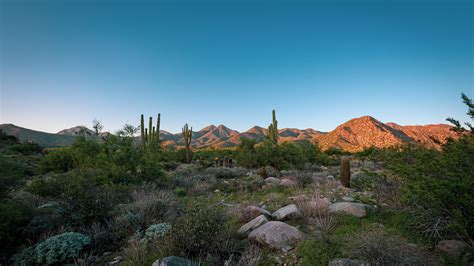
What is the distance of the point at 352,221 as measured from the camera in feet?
14.6

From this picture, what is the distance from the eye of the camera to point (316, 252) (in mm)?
3223

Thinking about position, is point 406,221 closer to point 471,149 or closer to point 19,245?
point 471,149

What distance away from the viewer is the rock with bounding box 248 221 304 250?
3.72m

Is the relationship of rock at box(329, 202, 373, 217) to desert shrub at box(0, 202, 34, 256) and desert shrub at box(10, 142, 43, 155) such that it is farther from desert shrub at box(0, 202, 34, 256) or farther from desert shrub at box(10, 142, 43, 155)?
desert shrub at box(10, 142, 43, 155)

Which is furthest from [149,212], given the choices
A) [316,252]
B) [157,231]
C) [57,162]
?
[57,162]

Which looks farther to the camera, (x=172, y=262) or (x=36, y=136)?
(x=36, y=136)

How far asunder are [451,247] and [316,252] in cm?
200

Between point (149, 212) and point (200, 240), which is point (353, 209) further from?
point (149, 212)

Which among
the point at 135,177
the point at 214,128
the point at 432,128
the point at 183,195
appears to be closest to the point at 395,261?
the point at 183,195

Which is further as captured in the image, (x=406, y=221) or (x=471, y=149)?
(x=406, y=221)

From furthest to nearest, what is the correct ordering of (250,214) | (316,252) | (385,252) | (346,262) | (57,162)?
1. (57,162)
2. (250,214)
3. (316,252)
4. (385,252)
5. (346,262)

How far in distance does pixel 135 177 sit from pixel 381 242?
882cm

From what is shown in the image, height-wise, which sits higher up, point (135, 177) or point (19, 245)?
point (135, 177)

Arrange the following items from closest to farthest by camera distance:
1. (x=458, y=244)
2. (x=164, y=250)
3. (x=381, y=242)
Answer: (x=381, y=242) → (x=458, y=244) → (x=164, y=250)
